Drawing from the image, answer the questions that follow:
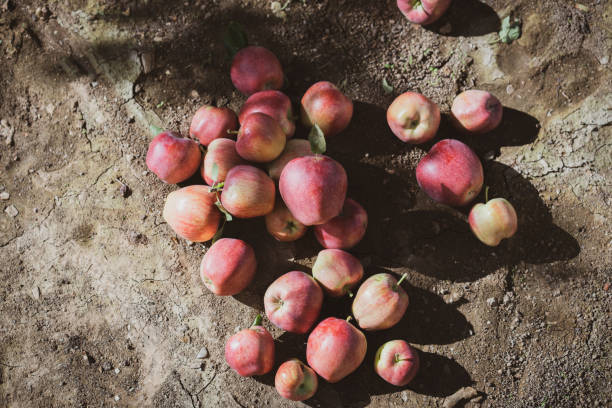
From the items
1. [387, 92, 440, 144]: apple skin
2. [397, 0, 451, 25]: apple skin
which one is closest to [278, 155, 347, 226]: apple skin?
[387, 92, 440, 144]: apple skin

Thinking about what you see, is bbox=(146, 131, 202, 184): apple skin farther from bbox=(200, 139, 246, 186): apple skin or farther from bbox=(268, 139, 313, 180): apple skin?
bbox=(268, 139, 313, 180): apple skin

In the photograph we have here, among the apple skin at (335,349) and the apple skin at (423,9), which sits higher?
the apple skin at (423,9)

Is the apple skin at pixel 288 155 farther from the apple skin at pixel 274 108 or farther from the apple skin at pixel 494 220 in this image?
the apple skin at pixel 494 220

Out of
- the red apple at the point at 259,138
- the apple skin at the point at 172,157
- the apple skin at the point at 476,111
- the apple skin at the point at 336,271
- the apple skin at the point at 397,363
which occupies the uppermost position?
the apple skin at the point at 476,111

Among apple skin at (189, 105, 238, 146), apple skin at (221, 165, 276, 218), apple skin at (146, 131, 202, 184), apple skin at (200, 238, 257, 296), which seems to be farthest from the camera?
apple skin at (189, 105, 238, 146)

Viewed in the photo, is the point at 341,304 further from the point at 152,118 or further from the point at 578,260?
the point at 152,118

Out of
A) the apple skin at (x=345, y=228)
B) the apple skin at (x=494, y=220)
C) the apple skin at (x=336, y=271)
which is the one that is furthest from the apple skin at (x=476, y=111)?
the apple skin at (x=336, y=271)

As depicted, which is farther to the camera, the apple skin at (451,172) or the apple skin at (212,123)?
the apple skin at (212,123)

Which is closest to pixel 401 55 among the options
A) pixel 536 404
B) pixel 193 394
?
pixel 536 404
